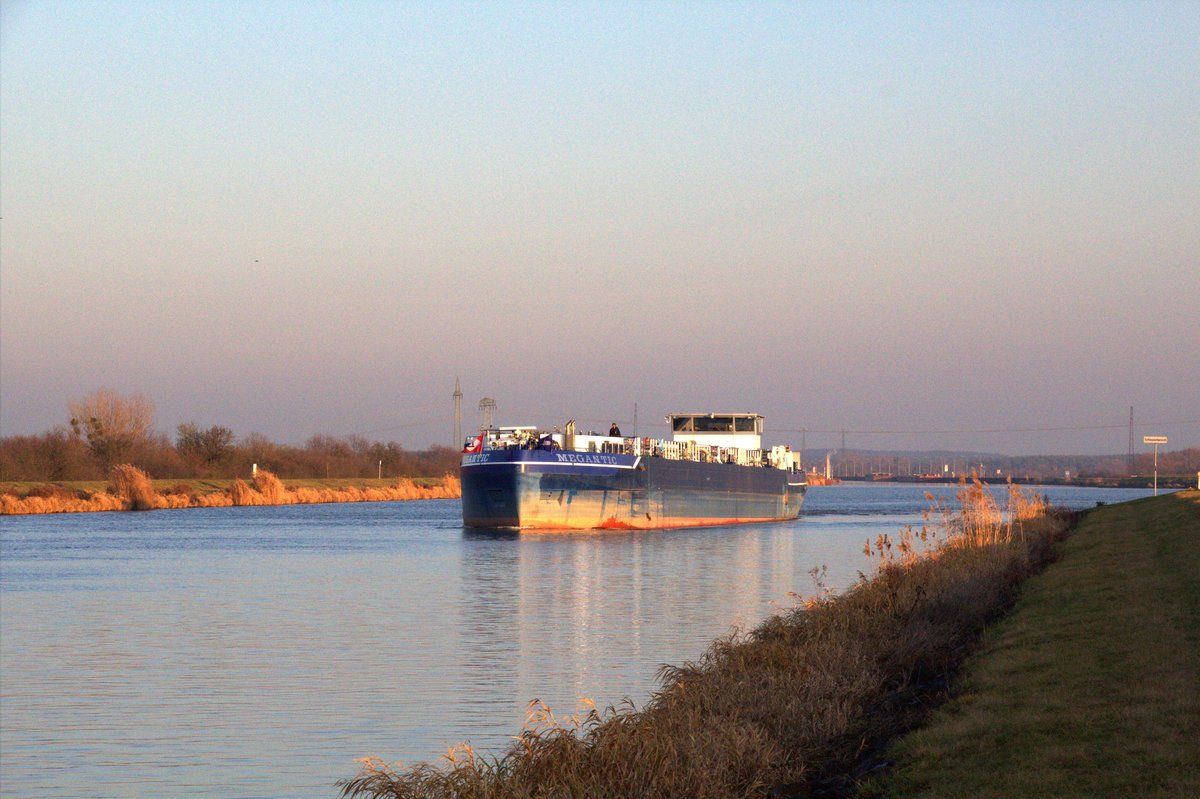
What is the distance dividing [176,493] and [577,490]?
50393 mm

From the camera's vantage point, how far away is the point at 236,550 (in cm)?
4944

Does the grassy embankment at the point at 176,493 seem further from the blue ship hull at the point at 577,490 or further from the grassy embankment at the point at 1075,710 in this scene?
the grassy embankment at the point at 1075,710

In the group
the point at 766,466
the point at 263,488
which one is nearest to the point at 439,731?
the point at 766,466

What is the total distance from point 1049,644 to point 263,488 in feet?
315

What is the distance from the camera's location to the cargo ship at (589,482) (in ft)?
192

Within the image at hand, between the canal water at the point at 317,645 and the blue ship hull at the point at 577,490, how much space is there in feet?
21.7

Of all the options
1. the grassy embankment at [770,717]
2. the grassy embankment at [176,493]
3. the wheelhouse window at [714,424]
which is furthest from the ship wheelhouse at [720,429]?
the grassy embankment at [770,717]

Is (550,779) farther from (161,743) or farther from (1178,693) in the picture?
(161,743)

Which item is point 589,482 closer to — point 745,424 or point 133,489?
point 745,424

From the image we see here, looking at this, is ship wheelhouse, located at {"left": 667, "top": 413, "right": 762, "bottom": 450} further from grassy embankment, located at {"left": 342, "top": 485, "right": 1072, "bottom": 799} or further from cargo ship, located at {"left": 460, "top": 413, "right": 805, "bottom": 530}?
grassy embankment, located at {"left": 342, "top": 485, "right": 1072, "bottom": 799}

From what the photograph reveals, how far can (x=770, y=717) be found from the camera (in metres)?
11.8

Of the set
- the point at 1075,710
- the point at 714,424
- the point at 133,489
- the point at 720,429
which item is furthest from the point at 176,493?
the point at 1075,710

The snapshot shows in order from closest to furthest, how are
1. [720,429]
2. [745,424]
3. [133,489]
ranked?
[720,429]
[745,424]
[133,489]

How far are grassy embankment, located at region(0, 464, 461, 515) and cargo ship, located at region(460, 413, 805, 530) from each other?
35.7 metres
